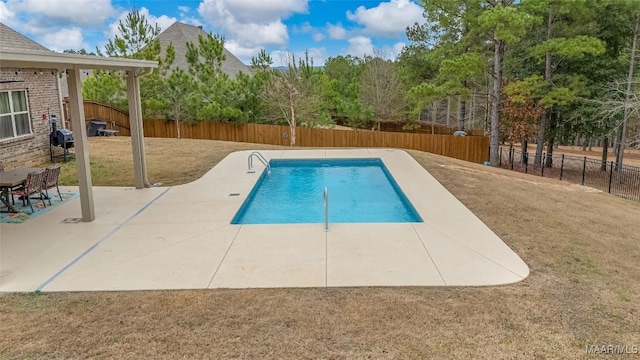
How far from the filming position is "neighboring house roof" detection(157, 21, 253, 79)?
2827cm

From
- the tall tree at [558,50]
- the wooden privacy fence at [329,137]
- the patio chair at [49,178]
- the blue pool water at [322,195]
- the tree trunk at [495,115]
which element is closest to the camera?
the patio chair at [49,178]

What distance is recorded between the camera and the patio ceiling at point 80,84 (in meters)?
5.71

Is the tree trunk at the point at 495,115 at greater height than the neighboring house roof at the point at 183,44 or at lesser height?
lesser

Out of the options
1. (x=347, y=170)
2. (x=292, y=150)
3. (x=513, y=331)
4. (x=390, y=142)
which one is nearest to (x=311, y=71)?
(x=390, y=142)

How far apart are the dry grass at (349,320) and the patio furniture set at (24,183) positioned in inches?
140

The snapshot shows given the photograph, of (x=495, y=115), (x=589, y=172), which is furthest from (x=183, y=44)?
(x=589, y=172)

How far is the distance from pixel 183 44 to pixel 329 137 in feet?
45.2

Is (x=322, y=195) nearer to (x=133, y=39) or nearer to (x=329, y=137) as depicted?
(x=329, y=137)

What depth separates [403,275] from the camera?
5754 mm

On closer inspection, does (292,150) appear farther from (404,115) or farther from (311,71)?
(404,115)

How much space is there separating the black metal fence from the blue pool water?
8.40 m

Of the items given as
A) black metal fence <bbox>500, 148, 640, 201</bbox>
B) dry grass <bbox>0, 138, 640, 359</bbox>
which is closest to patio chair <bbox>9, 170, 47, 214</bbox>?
dry grass <bbox>0, 138, 640, 359</bbox>

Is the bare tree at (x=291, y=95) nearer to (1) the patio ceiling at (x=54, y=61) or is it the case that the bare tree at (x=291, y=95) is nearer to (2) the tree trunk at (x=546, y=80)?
(2) the tree trunk at (x=546, y=80)

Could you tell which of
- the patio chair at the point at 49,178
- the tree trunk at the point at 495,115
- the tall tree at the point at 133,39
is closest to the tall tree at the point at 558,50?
the tree trunk at the point at 495,115
